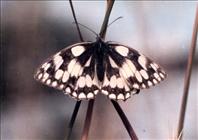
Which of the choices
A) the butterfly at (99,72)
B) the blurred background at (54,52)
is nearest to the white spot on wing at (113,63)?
the butterfly at (99,72)

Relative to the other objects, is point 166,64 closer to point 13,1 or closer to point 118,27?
point 118,27

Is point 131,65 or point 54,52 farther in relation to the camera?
Result: point 54,52

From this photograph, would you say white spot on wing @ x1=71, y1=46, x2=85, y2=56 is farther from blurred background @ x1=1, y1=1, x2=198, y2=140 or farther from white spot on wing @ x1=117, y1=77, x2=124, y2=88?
blurred background @ x1=1, y1=1, x2=198, y2=140

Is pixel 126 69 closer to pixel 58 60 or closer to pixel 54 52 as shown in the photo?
pixel 58 60

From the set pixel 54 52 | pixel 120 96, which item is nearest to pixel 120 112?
pixel 120 96

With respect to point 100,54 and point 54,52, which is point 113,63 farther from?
point 54,52

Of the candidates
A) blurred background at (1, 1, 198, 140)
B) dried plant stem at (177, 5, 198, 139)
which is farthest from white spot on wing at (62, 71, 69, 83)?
blurred background at (1, 1, 198, 140)

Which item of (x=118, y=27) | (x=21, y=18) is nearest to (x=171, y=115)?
(x=118, y=27)
